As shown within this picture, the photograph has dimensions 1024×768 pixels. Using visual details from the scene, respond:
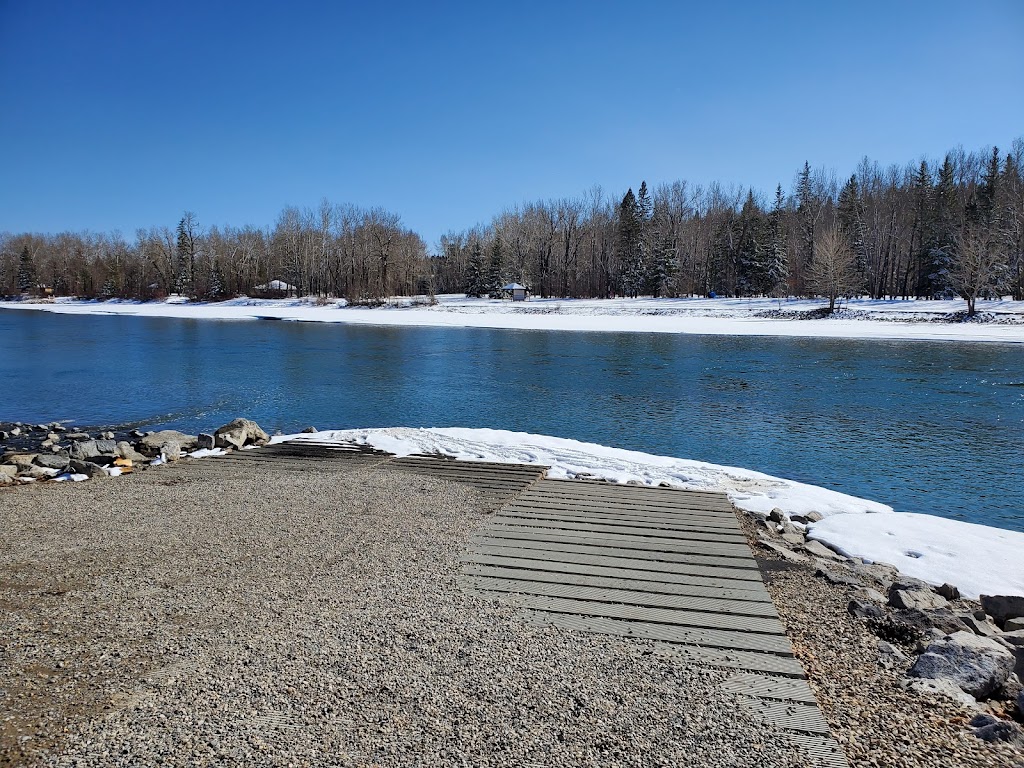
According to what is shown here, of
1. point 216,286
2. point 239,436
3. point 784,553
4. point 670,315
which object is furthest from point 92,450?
point 216,286

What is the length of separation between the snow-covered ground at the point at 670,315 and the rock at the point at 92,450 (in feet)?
121

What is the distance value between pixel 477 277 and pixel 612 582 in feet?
239

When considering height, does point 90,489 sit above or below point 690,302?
below

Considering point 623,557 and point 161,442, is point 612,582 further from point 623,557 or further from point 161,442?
point 161,442

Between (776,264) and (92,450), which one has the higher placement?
(776,264)

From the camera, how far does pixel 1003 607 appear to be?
5.23 metres

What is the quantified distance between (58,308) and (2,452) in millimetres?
79368

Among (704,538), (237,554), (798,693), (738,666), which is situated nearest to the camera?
(798,693)

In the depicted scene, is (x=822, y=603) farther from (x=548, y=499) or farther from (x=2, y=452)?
(x=2, y=452)

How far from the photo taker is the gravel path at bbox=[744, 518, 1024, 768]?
9.86 feet

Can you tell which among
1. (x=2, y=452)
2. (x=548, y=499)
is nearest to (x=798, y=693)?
(x=548, y=499)

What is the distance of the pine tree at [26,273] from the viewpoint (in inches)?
3733

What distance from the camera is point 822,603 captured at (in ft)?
15.5

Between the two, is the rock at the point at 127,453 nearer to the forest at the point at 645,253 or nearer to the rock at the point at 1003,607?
the rock at the point at 1003,607
